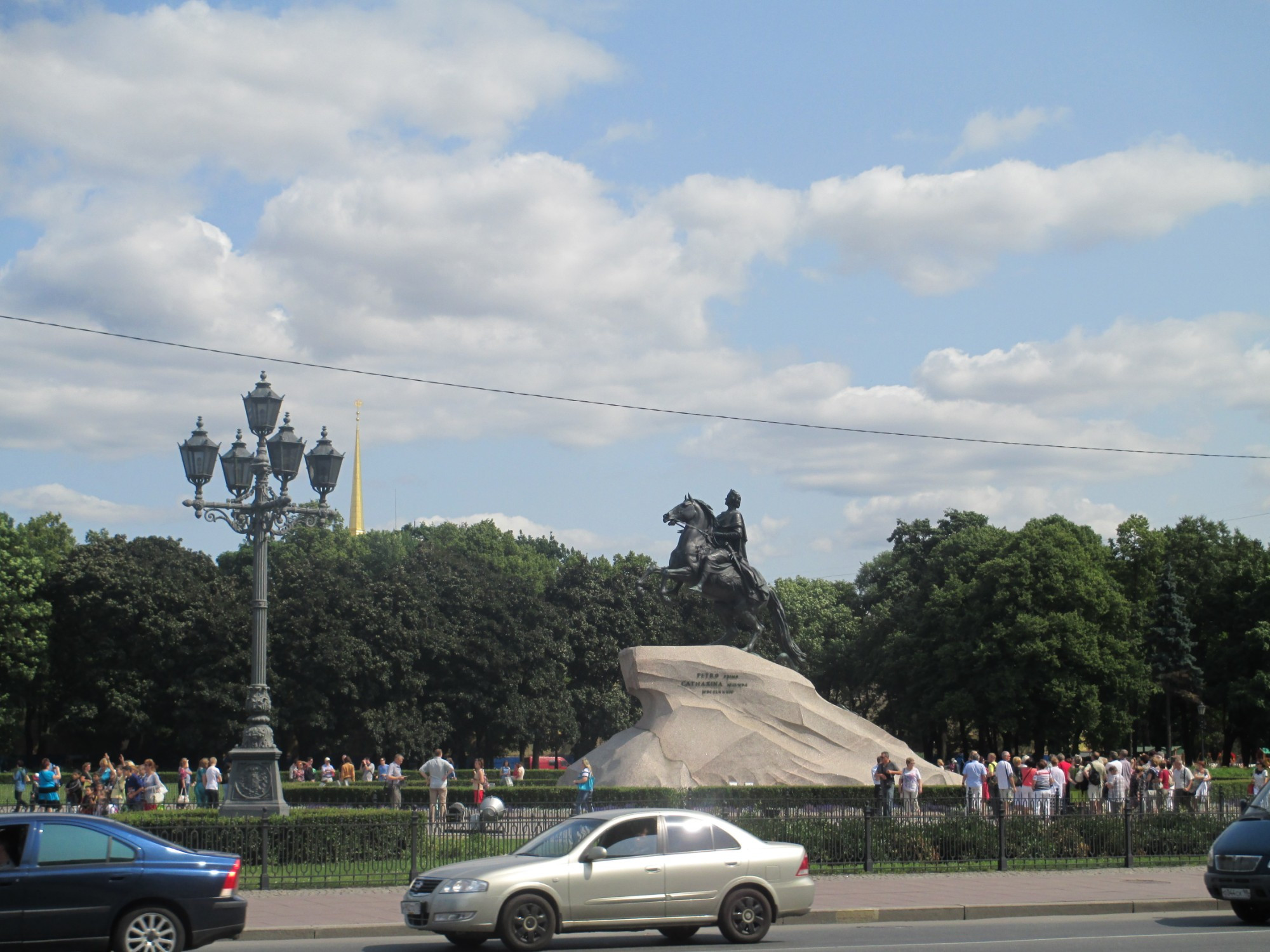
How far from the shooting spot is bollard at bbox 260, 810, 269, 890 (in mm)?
18250

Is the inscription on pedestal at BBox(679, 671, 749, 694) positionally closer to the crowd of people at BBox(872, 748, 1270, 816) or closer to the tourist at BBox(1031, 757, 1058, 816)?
the crowd of people at BBox(872, 748, 1270, 816)

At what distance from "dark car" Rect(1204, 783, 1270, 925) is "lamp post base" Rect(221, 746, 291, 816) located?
14.5 meters

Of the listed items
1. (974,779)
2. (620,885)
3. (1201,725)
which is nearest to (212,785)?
(974,779)

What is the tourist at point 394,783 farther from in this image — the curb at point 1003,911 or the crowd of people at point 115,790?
the curb at point 1003,911

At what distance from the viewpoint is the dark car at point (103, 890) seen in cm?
1167

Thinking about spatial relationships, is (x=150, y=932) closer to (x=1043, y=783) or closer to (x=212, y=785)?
(x=1043, y=783)

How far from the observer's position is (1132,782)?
31.4 metres

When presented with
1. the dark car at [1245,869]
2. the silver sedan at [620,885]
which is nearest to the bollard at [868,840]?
the dark car at [1245,869]

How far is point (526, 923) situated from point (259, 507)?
41.7 feet

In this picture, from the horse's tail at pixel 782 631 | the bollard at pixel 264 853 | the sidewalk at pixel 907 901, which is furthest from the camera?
the horse's tail at pixel 782 631

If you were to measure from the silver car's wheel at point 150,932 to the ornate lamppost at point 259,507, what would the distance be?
10.8 meters

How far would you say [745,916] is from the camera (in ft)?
46.4

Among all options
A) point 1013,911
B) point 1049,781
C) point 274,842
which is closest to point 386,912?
point 274,842

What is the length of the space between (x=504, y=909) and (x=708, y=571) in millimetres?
21725
